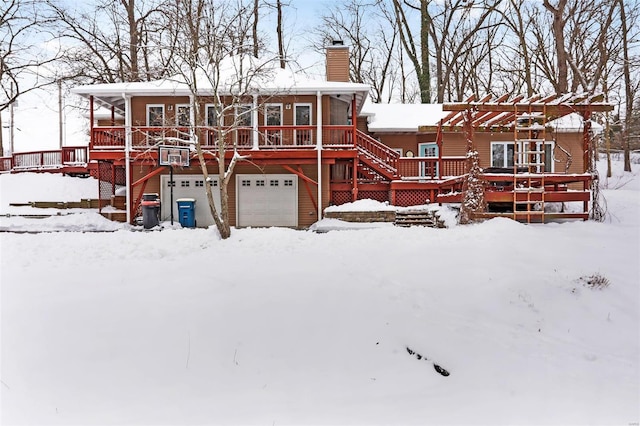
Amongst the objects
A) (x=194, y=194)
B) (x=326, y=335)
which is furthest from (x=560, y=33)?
(x=326, y=335)

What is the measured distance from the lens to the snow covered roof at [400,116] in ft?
66.1

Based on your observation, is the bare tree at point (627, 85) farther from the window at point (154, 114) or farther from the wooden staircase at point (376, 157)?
the window at point (154, 114)

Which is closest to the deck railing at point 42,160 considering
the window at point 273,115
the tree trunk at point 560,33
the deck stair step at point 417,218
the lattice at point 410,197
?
the window at point 273,115

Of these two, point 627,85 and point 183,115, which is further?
point 627,85

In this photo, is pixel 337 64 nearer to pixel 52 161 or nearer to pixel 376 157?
pixel 376 157

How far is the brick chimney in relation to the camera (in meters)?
18.6

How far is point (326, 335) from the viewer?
6.54 metres

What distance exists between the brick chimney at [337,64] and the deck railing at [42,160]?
12.9m

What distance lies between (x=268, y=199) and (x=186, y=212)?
9.64ft

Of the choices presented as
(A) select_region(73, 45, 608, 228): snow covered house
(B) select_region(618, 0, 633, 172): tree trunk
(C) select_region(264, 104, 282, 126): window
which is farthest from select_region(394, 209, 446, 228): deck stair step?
(B) select_region(618, 0, 633, 172): tree trunk

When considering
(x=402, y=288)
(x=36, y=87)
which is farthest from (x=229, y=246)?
(x=36, y=87)

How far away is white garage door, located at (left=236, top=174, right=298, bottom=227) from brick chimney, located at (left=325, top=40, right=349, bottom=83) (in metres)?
5.31

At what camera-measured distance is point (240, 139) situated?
15.7m

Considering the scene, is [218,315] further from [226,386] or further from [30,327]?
[30,327]
